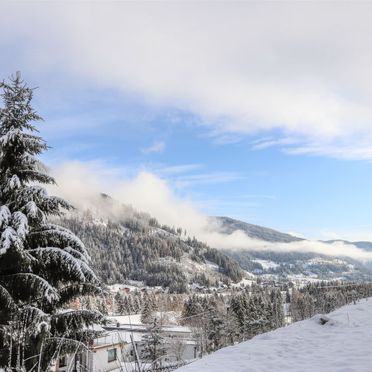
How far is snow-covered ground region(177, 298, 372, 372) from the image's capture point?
8984mm

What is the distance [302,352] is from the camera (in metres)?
10.6

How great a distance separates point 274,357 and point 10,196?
7645 mm

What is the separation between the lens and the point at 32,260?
31.4ft

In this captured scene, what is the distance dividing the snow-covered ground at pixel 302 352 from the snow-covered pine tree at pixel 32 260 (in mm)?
3170

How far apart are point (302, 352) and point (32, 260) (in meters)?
7.20

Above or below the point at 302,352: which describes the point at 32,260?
above

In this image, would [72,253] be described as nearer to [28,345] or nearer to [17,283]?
[17,283]

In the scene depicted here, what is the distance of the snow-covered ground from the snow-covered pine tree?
3.17 metres

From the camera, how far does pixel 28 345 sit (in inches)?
364

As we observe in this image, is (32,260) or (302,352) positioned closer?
(32,260)

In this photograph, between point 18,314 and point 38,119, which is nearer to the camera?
point 18,314

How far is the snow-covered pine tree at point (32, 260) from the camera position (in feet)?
29.5

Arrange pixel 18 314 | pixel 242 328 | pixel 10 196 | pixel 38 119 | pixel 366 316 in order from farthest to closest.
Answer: pixel 242 328 → pixel 366 316 → pixel 38 119 → pixel 10 196 → pixel 18 314

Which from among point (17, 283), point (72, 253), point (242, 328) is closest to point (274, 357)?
point (72, 253)
